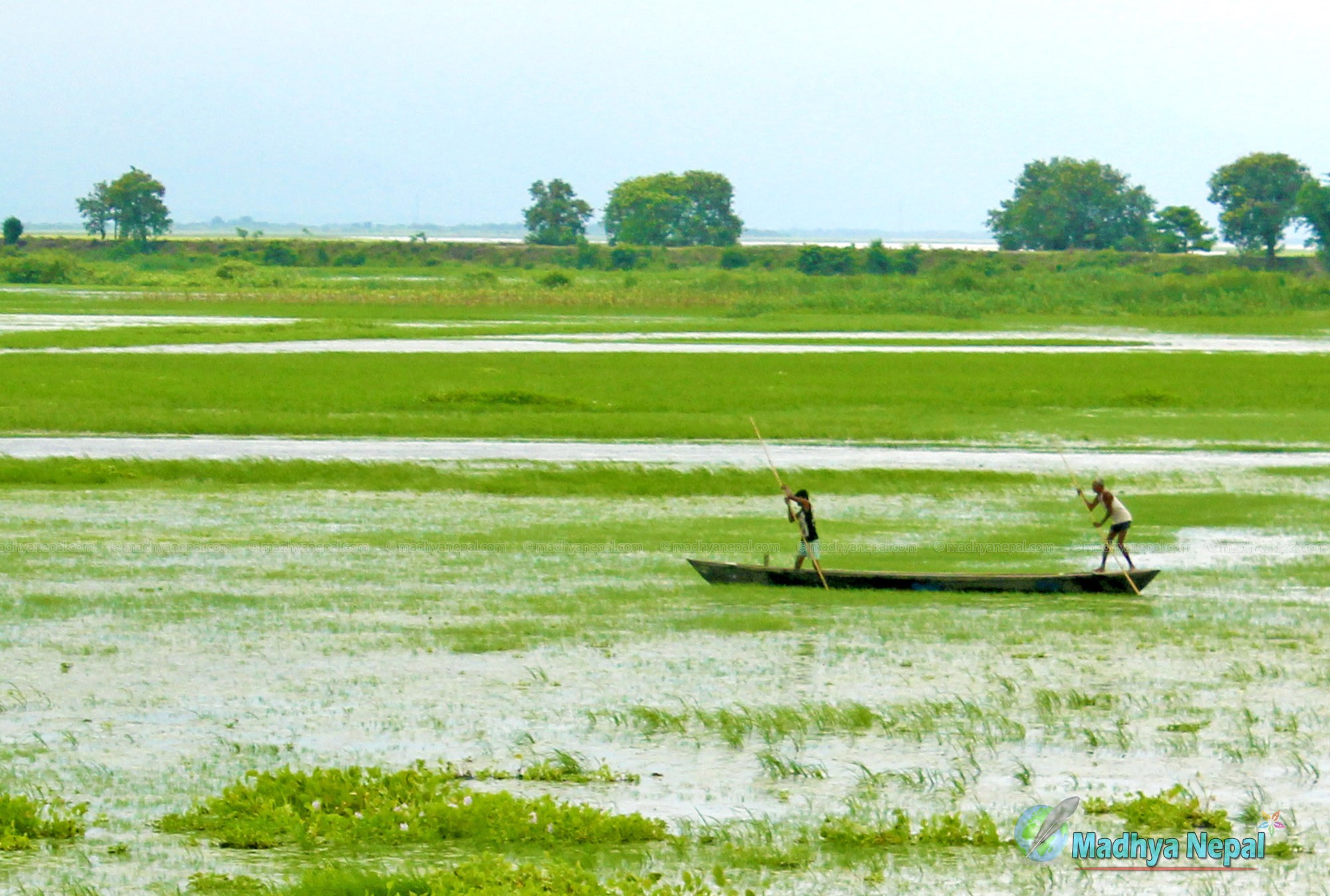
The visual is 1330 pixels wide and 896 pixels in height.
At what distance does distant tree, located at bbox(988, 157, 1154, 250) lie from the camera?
171125 millimetres

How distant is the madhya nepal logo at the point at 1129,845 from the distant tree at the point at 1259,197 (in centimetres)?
15746

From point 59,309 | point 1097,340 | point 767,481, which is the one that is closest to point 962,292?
point 1097,340

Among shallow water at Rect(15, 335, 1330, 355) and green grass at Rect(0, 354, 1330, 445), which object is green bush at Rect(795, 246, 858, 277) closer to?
shallow water at Rect(15, 335, 1330, 355)

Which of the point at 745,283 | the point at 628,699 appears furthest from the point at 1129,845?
the point at 745,283

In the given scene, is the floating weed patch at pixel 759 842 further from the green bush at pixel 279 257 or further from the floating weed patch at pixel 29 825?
the green bush at pixel 279 257

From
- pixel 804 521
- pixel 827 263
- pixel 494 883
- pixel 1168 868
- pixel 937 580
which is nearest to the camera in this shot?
pixel 494 883

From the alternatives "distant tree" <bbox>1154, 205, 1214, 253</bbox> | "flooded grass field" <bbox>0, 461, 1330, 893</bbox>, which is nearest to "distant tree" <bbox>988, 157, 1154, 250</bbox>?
"distant tree" <bbox>1154, 205, 1214, 253</bbox>

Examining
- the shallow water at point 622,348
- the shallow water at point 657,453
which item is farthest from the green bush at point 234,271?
the shallow water at point 657,453

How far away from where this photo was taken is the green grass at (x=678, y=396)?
38.4 meters

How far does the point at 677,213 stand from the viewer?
192 metres

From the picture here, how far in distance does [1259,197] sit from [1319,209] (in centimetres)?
2872

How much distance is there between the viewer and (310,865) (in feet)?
35.2

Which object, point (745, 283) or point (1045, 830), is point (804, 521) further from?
point (745, 283)

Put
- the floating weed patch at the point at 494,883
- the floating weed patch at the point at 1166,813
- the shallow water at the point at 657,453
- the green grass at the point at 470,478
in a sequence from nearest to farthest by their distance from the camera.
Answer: the floating weed patch at the point at 494,883 < the floating weed patch at the point at 1166,813 < the green grass at the point at 470,478 < the shallow water at the point at 657,453
